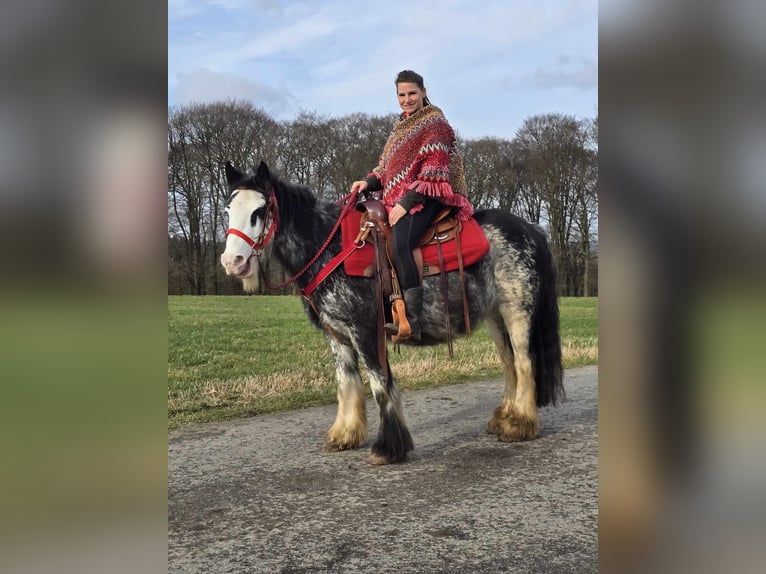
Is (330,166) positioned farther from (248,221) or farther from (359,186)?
(248,221)

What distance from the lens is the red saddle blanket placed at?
490 cm

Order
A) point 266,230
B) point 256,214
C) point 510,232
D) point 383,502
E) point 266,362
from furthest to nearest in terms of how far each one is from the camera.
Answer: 1. point 266,362
2. point 510,232
3. point 266,230
4. point 256,214
5. point 383,502

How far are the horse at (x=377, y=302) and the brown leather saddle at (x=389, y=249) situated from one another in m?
0.11

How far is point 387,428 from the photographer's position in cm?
468

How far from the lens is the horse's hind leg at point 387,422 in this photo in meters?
4.63

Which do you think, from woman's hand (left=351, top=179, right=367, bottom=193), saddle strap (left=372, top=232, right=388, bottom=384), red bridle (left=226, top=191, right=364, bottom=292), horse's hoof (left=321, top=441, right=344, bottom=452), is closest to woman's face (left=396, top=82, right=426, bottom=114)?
woman's hand (left=351, top=179, right=367, bottom=193)

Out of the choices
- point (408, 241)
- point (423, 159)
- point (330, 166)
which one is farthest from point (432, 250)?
point (330, 166)

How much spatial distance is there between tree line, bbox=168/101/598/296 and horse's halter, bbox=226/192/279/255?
10.8 meters

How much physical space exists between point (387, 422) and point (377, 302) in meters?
0.94

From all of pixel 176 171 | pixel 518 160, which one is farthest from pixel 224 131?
pixel 518 160

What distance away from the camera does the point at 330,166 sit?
19031 millimetres

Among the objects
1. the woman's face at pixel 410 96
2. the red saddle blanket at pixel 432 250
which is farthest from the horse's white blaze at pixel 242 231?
the woman's face at pixel 410 96
